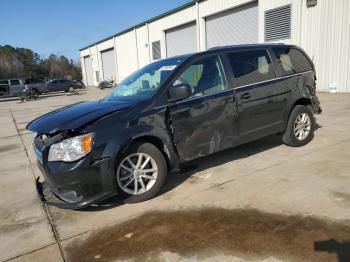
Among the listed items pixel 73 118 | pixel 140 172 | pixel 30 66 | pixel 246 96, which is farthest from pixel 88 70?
pixel 140 172

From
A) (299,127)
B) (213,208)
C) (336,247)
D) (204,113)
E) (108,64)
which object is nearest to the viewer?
(336,247)

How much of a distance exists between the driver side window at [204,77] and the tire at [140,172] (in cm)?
101

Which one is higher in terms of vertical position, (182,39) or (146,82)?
(182,39)

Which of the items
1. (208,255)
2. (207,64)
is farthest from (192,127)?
(208,255)

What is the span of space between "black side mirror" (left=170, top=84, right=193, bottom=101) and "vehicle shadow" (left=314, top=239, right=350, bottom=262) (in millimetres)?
2235

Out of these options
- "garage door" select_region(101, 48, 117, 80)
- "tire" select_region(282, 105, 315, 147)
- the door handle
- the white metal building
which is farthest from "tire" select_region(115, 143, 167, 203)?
"garage door" select_region(101, 48, 117, 80)

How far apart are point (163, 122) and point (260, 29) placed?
1413cm

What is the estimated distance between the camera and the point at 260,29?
1672cm

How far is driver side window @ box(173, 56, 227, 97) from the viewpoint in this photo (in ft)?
15.1

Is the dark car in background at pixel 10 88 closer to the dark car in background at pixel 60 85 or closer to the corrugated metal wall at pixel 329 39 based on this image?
the dark car in background at pixel 60 85

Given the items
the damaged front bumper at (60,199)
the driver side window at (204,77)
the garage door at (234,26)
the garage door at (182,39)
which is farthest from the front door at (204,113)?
the garage door at (182,39)

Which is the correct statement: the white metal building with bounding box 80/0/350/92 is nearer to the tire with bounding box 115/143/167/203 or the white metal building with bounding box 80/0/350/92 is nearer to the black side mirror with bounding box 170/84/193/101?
the black side mirror with bounding box 170/84/193/101

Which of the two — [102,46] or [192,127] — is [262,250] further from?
[102,46]

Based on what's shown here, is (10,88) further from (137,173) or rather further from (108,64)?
(137,173)
